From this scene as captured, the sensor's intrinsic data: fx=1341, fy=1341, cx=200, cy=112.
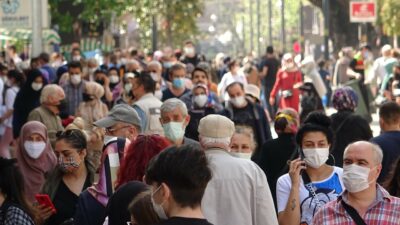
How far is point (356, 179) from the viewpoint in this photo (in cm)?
762

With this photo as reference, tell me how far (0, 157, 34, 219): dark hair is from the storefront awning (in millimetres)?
25881

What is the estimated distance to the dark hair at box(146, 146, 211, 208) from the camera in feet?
18.6

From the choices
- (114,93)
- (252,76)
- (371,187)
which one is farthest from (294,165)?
(252,76)

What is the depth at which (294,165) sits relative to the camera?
8828 mm

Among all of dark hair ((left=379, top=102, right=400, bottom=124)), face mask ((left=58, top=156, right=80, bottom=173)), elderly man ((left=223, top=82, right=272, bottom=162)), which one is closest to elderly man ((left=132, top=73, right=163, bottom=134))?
elderly man ((left=223, top=82, right=272, bottom=162))

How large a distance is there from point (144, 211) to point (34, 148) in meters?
5.73

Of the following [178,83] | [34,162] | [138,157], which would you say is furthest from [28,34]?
[138,157]

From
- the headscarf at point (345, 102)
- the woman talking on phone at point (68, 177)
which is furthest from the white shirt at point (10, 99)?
the woman talking on phone at point (68, 177)

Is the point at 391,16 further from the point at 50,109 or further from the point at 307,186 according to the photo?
the point at 307,186

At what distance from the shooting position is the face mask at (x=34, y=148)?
38.8ft

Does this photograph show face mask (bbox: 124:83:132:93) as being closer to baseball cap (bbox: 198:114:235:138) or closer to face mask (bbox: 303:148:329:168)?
face mask (bbox: 303:148:329:168)

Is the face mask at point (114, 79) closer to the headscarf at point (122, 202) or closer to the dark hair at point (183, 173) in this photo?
the headscarf at point (122, 202)

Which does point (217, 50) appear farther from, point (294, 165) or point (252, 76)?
point (294, 165)

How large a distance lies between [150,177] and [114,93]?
16606mm
